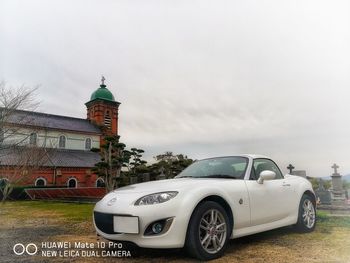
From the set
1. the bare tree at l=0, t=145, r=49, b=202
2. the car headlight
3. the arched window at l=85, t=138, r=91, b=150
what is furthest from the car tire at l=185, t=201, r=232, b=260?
the arched window at l=85, t=138, r=91, b=150

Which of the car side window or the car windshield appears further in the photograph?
the car side window

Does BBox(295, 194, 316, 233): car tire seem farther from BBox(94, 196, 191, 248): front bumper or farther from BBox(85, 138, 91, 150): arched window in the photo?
BBox(85, 138, 91, 150): arched window

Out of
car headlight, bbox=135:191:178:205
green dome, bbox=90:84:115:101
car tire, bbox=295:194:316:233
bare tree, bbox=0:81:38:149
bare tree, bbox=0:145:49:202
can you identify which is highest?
green dome, bbox=90:84:115:101

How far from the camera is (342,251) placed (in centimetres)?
367

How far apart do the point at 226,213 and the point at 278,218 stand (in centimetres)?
123

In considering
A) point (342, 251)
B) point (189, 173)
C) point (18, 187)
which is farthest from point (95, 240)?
point (18, 187)

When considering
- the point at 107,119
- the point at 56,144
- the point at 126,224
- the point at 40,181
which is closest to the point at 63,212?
the point at 126,224

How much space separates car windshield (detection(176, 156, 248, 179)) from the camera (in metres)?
4.22

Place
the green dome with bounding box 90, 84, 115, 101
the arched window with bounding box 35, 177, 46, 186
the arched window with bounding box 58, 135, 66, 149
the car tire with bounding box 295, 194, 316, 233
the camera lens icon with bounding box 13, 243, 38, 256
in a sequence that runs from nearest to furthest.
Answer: the camera lens icon with bounding box 13, 243, 38, 256 → the car tire with bounding box 295, 194, 316, 233 → the arched window with bounding box 35, 177, 46, 186 → the arched window with bounding box 58, 135, 66, 149 → the green dome with bounding box 90, 84, 115, 101

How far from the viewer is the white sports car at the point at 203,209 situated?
309 cm

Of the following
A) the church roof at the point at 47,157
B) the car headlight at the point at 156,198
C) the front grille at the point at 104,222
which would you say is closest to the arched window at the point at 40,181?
the church roof at the point at 47,157

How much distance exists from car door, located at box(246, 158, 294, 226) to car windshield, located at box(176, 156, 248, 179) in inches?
7.3

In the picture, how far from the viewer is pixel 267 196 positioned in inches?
164

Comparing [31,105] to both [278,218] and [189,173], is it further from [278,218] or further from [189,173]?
[278,218]
